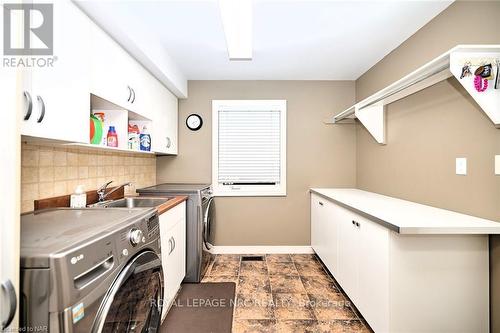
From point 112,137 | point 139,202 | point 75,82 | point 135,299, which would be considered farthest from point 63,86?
point 139,202

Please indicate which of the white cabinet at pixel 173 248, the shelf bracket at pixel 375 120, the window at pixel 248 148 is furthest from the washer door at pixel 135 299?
the shelf bracket at pixel 375 120

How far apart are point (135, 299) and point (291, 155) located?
2.52 m

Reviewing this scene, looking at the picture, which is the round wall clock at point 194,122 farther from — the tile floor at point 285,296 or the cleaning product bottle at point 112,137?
the tile floor at point 285,296

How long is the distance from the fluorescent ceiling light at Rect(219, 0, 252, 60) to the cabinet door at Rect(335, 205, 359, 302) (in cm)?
160

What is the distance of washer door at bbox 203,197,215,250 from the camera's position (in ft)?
8.56

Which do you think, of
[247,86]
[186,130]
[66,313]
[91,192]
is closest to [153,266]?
[66,313]

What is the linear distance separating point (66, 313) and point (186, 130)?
2713 millimetres

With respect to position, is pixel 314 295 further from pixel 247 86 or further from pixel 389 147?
pixel 247 86

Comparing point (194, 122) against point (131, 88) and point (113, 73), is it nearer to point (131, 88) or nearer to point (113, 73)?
point (131, 88)

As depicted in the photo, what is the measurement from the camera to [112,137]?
6.06ft

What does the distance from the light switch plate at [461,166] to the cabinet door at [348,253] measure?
2.46ft

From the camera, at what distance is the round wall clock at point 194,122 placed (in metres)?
3.28

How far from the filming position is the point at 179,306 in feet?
7.04

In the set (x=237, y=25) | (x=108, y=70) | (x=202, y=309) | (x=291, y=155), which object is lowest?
(x=202, y=309)
